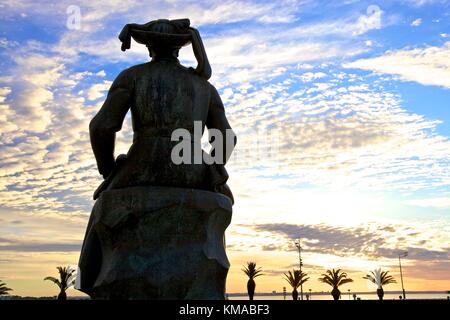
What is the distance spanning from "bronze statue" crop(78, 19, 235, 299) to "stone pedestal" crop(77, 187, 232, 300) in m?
0.01

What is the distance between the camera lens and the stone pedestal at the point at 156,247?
6.01 metres

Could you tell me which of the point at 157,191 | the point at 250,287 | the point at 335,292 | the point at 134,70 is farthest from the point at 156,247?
the point at 335,292

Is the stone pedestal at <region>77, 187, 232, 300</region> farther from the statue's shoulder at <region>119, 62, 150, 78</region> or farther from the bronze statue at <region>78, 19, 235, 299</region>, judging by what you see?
the statue's shoulder at <region>119, 62, 150, 78</region>

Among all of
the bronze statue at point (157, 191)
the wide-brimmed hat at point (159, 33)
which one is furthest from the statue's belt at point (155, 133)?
the wide-brimmed hat at point (159, 33)

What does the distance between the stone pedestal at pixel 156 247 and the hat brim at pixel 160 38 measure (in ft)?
6.81

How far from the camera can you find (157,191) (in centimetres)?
624

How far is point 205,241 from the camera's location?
20.9ft

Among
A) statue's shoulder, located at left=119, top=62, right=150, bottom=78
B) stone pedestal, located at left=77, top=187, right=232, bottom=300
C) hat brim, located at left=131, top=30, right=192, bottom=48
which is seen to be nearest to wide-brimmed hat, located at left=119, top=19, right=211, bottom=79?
hat brim, located at left=131, top=30, right=192, bottom=48

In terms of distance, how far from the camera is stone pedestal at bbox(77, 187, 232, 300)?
19.7 feet

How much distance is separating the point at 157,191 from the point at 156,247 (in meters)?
0.65

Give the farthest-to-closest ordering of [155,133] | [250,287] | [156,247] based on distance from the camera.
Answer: [250,287], [155,133], [156,247]

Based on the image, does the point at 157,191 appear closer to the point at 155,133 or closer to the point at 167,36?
the point at 155,133
